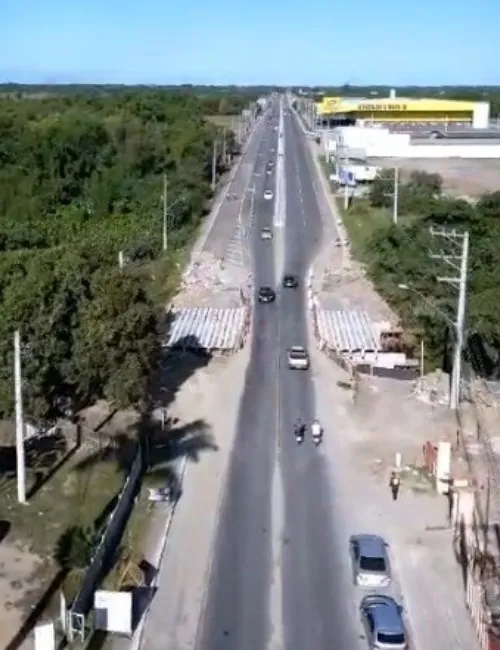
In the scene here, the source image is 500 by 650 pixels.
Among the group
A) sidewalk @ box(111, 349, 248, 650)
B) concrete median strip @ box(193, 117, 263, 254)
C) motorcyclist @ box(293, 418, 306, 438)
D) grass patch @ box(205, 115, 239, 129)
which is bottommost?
sidewalk @ box(111, 349, 248, 650)

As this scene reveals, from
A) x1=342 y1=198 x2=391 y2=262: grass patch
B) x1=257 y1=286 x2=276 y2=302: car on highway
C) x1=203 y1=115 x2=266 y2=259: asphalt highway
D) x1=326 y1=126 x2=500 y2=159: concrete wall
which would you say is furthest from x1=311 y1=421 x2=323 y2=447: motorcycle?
x1=326 y1=126 x2=500 y2=159: concrete wall

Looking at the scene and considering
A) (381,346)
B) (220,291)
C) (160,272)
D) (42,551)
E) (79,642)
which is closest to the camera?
(79,642)

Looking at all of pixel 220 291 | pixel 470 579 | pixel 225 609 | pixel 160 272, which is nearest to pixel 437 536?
pixel 470 579

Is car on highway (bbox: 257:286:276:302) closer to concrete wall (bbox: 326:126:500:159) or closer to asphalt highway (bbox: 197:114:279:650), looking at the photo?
asphalt highway (bbox: 197:114:279:650)

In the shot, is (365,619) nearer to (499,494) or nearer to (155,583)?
(155,583)

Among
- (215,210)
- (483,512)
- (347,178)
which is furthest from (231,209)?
(483,512)

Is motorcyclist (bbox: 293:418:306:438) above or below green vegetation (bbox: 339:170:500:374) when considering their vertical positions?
below

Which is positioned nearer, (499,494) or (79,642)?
(79,642)

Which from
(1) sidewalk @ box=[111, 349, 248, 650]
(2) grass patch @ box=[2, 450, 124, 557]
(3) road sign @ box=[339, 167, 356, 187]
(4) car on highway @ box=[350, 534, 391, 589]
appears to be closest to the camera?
(1) sidewalk @ box=[111, 349, 248, 650]
